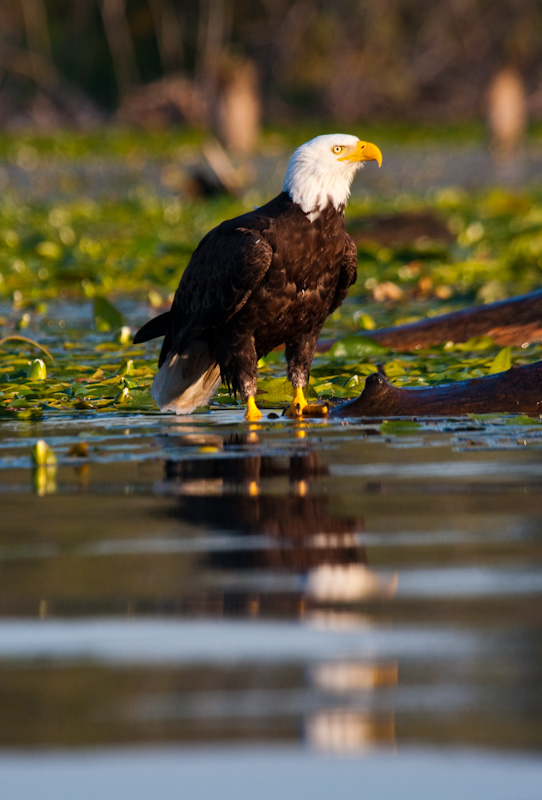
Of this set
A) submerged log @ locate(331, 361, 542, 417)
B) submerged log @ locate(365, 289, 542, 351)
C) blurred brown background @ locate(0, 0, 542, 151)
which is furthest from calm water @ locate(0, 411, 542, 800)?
blurred brown background @ locate(0, 0, 542, 151)

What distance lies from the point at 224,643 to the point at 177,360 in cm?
369

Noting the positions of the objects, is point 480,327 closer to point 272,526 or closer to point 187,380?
point 187,380

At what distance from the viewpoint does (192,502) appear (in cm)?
454

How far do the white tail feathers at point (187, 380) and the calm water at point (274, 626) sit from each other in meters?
1.28

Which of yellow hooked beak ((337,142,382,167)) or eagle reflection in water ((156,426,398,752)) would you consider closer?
eagle reflection in water ((156,426,398,752))

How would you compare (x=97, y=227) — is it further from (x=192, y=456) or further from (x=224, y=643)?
(x=224, y=643)

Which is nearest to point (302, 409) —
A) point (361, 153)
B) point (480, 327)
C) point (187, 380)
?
point (187, 380)

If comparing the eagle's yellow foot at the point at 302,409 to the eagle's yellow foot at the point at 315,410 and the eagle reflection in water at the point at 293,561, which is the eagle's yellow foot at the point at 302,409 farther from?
the eagle reflection in water at the point at 293,561

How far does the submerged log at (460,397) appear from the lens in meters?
6.21

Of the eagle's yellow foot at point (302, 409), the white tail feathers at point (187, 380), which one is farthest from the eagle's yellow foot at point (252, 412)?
the white tail feathers at point (187, 380)

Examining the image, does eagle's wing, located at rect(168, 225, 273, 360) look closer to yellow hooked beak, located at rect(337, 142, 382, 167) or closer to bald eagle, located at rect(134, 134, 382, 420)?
bald eagle, located at rect(134, 134, 382, 420)

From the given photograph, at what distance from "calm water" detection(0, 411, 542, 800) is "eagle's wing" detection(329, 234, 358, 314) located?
136cm

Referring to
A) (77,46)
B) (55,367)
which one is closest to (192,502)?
(55,367)

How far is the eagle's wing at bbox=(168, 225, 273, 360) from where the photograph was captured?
6133 mm
